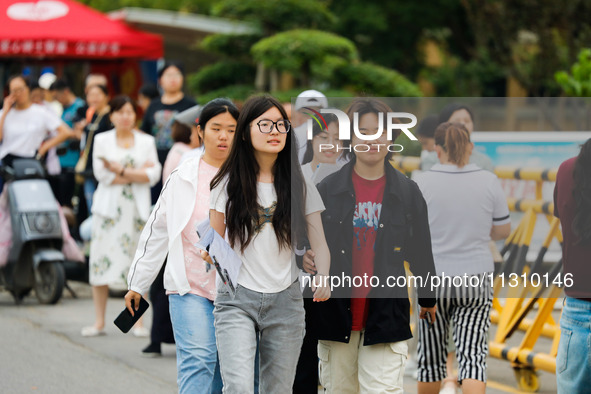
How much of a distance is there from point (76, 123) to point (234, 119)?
23.9 ft

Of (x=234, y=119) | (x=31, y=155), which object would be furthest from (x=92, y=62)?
(x=234, y=119)

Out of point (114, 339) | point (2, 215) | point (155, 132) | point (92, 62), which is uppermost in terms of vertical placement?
point (92, 62)

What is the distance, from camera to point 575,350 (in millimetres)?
4074

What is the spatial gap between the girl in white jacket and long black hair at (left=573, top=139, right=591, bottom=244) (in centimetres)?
167

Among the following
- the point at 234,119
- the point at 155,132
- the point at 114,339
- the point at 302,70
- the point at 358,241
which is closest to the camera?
the point at 358,241

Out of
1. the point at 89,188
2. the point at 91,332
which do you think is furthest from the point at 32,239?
the point at 91,332

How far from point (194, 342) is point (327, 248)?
775mm

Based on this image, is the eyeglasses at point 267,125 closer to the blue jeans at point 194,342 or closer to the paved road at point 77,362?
the blue jeans at point 194,342

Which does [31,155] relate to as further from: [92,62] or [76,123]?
[92,62]

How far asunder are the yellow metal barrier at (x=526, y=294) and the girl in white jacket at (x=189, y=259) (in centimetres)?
181

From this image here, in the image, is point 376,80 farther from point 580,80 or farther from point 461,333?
point 461,333

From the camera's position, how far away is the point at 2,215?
9.70 m

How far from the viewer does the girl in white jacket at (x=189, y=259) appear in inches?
184

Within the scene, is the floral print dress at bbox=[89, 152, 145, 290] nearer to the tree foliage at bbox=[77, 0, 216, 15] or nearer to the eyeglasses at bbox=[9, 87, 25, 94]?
the eyeglasses at bbox=[9, 87, 25, 94]
